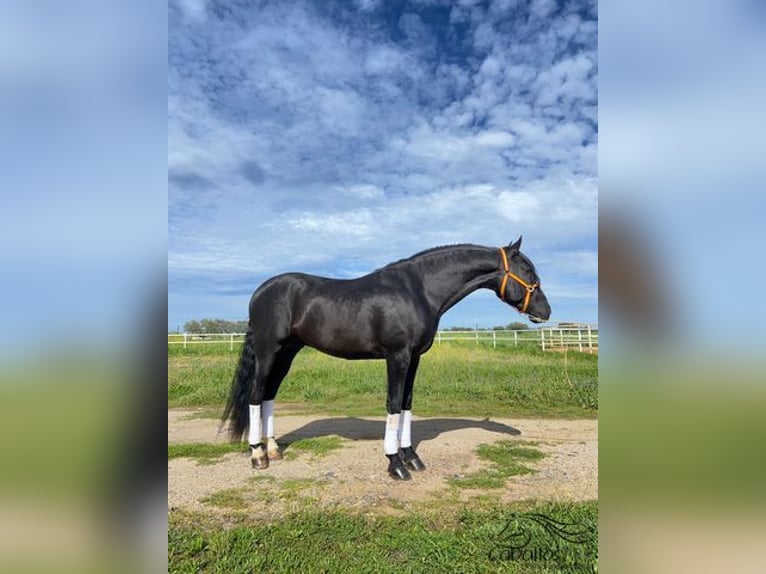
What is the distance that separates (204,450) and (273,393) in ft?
4.20

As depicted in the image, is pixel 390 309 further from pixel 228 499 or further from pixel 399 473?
pixel 228 499

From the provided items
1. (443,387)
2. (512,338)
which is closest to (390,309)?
(443,387)

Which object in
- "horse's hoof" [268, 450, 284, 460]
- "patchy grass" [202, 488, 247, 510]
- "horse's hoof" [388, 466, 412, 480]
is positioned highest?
"horse's hoof" [388, 466, 412, 480]

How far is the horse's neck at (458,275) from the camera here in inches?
213

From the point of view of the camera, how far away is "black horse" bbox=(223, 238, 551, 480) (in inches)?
206

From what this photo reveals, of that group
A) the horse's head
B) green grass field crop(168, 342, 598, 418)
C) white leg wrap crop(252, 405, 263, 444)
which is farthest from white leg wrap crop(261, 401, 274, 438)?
the horse's head

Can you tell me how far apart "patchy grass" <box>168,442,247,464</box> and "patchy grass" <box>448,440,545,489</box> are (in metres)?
3.12

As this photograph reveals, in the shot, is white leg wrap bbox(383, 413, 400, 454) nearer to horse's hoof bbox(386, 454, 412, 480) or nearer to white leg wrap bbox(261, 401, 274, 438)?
horse's hoof bbox(386, 454, 412, 480)

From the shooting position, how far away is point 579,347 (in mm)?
18062

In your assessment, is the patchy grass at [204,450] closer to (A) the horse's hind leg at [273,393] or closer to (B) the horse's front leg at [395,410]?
(A) the horse's hind leg at [273,393]
